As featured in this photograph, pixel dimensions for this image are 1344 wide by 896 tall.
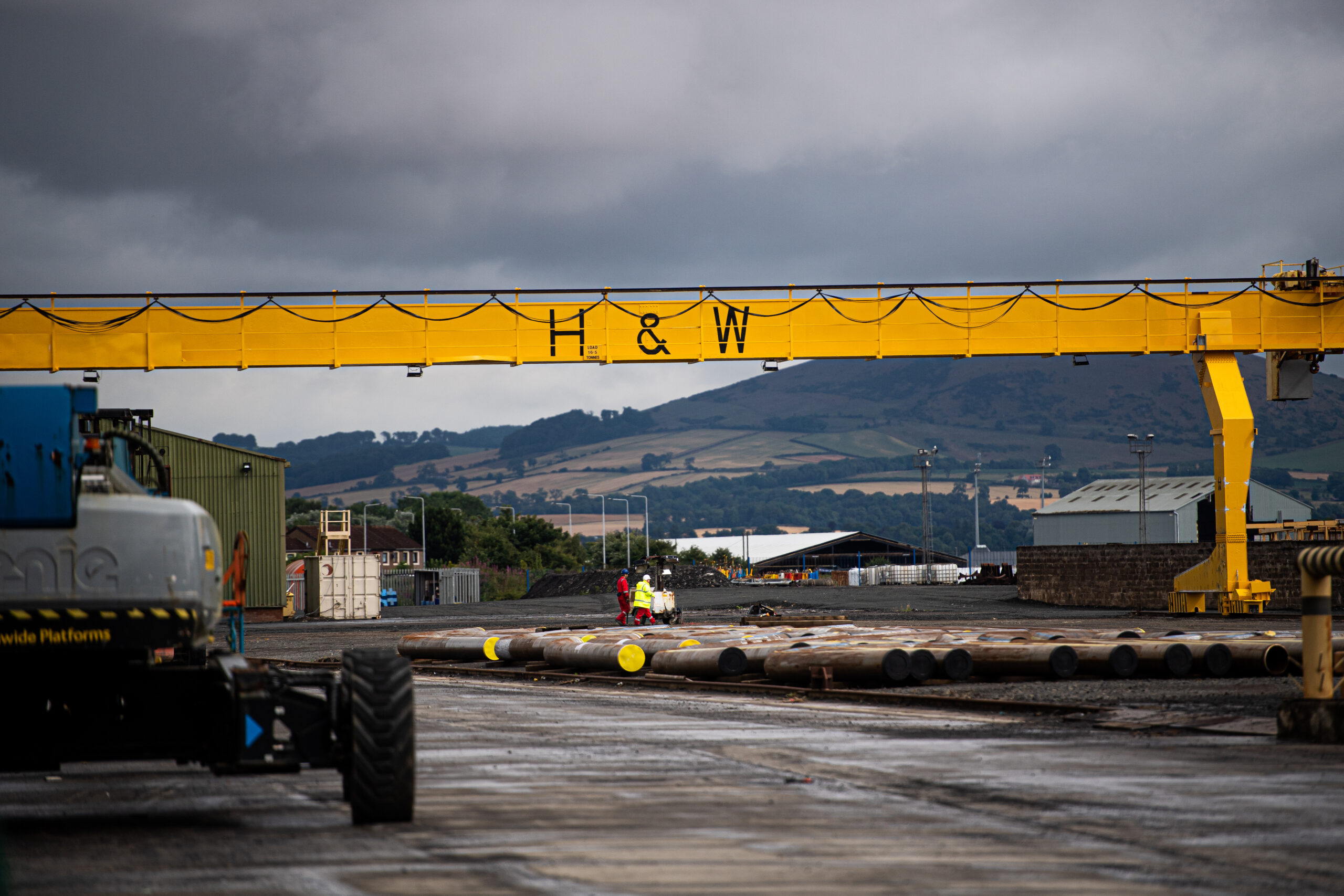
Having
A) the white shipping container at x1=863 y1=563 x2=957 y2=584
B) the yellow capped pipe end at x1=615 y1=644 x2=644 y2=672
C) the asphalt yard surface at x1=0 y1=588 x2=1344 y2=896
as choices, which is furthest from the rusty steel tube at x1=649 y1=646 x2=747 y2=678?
the white shipping container at x1=863 y1=563 x2=957 y2=584

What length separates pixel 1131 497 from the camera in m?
96.7

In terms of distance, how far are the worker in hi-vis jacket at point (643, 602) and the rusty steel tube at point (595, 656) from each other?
8.08 m

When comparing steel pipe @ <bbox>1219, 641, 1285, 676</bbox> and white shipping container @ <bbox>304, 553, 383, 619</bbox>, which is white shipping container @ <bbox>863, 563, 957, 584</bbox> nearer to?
white shipping container @ <bbox>304, 553, 383, 619</bbox>

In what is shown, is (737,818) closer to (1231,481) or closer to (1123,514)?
(1231,481)

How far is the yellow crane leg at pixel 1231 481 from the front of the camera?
32.3 meters

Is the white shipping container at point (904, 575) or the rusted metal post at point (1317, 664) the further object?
the white shipping container at point (904, 575)

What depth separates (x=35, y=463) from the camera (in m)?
6.57

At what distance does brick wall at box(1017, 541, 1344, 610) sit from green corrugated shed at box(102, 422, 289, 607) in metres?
25.6

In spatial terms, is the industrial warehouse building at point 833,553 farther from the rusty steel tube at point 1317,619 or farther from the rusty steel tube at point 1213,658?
the rusty steel tube at point 1317,619

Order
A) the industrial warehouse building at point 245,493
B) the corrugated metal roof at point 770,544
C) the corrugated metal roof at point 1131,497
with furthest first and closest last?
1. the corrugated metal roof at point 770,544
2. the corrugated metal roof at point 1131,497
3. the industrial warehouse building at point 245,493

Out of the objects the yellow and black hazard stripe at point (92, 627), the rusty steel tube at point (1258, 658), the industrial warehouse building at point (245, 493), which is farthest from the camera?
the industrial warehouse building at point (245, 493)

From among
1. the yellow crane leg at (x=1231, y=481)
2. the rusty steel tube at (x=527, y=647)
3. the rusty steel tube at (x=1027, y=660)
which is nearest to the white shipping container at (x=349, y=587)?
the rusty steel tube at (x=527, y=647)

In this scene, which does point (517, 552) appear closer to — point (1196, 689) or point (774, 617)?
point (774, 617)

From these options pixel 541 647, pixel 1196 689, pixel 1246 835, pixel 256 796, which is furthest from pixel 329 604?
pixel 1246 835
